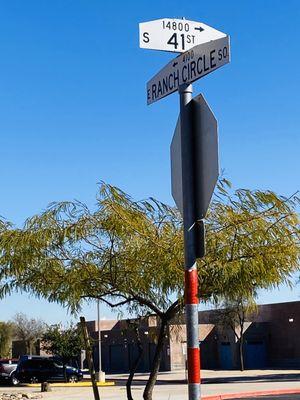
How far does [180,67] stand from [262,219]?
5.53m

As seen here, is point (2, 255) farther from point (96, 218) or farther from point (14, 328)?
point (14, 328)

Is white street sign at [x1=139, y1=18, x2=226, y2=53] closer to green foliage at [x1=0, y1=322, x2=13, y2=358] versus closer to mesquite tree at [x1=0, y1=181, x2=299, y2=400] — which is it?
mesquite tree at [x1=0, y1=181, x2=299, y2=400]

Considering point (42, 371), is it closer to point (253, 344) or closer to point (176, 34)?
point (253, 344)

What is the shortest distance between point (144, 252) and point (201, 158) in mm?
5676

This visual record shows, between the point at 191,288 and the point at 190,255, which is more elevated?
the point at 190,255

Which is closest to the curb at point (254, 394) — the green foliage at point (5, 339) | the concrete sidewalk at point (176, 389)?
the concrete sidewalk at point (176, 389)

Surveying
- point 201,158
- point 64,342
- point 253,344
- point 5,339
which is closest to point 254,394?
point 64,342

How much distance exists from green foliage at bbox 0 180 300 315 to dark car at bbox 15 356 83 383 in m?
33.1

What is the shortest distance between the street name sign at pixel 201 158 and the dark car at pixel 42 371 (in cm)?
3958

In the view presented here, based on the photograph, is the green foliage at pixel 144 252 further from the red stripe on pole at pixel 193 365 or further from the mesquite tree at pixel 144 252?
the red stripe on pole at pixel 193 365

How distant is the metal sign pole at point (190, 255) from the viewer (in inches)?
190

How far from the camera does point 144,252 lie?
10.6 meters

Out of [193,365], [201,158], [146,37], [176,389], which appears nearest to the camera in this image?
[193,365]

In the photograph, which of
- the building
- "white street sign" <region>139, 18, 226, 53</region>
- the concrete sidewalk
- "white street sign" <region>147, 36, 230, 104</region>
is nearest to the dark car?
the concrete sidewalk
